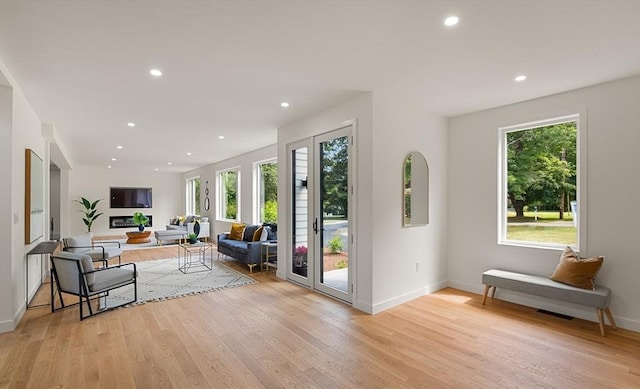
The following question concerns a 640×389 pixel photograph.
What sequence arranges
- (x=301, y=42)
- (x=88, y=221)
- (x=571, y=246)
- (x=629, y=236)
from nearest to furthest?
(x=301, y=42) → (x=629, y=236) → (x=571, y=246) → (x=88, y=221)

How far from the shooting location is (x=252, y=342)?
3045 mm

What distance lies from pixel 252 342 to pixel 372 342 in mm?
1148

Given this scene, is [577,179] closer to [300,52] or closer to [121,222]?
[300,52]

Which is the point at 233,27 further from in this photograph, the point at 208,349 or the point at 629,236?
the point at 629,236

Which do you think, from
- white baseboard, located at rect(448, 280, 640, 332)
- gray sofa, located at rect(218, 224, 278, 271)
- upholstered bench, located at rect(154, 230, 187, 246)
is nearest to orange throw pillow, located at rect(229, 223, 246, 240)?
gray sofa, located at rect(218, 224, 278, 271)

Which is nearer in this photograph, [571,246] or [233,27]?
[233,27]

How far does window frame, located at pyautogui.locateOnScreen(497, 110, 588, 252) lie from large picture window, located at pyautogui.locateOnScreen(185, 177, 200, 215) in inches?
422

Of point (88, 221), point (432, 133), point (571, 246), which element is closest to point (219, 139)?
point (432, 133)

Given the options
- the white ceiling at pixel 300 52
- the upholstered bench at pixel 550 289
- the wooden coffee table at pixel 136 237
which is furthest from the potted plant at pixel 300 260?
the wooden coffee table at pixel 136 237

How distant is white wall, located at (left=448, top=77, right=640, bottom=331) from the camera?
3.28 meters

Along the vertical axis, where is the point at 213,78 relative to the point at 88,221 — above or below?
above

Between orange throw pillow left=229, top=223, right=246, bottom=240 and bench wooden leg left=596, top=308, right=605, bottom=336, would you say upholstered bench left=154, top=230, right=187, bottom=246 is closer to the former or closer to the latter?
orange throw pillow left=229, top=223, right=246, bottom=240

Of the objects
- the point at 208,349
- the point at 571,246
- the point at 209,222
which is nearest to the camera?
the point at 208,349

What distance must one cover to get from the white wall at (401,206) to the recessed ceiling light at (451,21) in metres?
1.51
